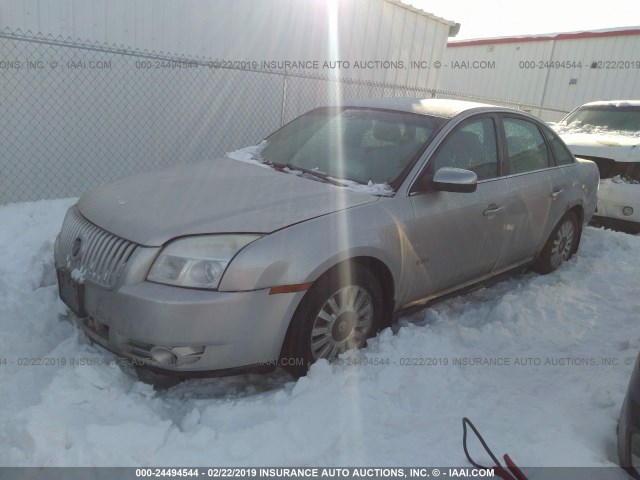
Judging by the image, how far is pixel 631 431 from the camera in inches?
80.0

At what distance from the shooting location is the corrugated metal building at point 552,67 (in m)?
15.0

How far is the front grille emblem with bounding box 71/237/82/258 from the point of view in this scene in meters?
2.81

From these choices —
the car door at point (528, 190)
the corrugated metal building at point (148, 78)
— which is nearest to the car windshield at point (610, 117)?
the corrugated metal building at point (148, 78)

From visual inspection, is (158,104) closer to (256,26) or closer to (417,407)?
(256,26)

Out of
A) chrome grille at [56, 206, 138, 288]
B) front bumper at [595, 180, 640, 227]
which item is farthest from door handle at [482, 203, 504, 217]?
front bumper at [595, 180, 640, 227]

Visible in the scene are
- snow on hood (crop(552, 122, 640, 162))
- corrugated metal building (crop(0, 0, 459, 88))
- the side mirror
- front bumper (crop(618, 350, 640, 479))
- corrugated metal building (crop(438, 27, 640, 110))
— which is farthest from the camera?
corrugated metal building (crop(438, 27, 640, 110))

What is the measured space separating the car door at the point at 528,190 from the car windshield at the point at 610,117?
4.00m

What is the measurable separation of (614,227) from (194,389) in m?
6.10

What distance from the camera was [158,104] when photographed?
6469mm

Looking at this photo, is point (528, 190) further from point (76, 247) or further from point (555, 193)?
point (76, 247)

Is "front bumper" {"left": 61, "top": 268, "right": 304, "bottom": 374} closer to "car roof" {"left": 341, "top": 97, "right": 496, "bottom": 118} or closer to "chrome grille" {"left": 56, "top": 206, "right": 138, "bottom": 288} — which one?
"chrome grille" {"left": 56, "top": 206, "right": 138, "bottom": 288}

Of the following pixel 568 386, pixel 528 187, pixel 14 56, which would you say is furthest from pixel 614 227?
pixel 14 56

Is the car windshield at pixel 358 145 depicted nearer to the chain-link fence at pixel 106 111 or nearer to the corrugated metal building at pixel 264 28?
the chain-link fence at pixel 106 111

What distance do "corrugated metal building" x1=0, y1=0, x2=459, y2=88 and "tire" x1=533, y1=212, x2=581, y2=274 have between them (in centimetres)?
469
